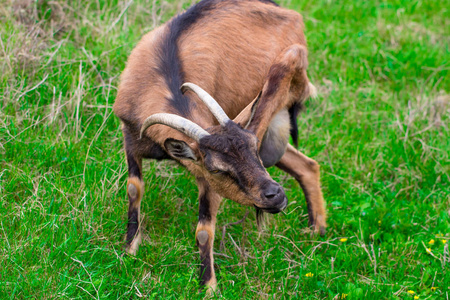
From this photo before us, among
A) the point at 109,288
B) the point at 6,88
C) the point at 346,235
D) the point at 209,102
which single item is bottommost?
the point at 346,235

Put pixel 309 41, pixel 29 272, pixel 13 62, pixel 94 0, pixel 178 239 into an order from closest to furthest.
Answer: pixel 29 272
pixel 178 239
pixel 13 62
pixel 94 0
pixel 309 41

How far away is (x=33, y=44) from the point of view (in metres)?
6.01

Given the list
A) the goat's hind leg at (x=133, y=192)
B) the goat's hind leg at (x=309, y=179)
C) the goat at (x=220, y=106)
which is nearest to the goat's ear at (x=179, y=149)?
the goat at (x=220, y=106)

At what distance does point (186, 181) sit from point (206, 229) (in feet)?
2.83

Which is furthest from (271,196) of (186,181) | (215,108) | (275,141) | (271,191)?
(186,181)

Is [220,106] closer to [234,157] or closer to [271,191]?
[234,157]

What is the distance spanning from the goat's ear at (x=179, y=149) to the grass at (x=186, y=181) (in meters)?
0.85

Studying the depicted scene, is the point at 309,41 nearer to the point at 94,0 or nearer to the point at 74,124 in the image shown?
the point at 94,0

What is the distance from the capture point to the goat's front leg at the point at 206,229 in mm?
4570

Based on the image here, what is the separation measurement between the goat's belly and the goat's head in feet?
3.06

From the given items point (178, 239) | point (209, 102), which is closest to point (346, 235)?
point (178, 239)

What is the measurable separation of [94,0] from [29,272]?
13.3ft

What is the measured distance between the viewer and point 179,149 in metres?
4.25

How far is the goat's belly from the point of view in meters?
5.11
